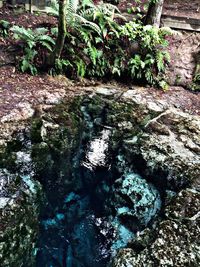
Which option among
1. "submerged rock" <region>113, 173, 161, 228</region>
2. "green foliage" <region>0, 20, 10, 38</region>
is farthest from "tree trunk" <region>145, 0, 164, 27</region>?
"submerged rock" <region>113, 173, 161, 228</region>

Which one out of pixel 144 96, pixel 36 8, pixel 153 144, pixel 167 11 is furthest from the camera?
pixel 167 11

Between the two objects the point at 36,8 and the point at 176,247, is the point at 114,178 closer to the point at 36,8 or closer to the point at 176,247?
the point at 176,247

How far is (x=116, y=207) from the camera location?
5.16 m

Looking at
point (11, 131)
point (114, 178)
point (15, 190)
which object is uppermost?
point (11, 131)

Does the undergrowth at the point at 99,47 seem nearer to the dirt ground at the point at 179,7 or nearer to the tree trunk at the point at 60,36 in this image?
the tree trunk at the point at 60,36

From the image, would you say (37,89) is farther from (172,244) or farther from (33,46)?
(172,244)

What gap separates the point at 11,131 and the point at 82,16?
4142 millimetres

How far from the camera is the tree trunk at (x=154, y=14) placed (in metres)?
8.39

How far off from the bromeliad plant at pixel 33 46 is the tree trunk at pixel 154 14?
115 inches

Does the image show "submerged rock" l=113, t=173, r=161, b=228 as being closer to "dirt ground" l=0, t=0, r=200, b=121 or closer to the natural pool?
the natural pool

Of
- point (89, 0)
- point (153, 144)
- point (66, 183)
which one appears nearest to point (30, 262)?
point (66, 183)

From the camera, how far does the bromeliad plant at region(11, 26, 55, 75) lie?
699cm

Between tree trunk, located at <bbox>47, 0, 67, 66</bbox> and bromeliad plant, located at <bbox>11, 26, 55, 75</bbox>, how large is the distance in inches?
6.7

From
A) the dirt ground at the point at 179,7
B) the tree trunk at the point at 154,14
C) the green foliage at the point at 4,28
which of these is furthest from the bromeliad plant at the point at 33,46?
the dirt ground at the point at 179,7
